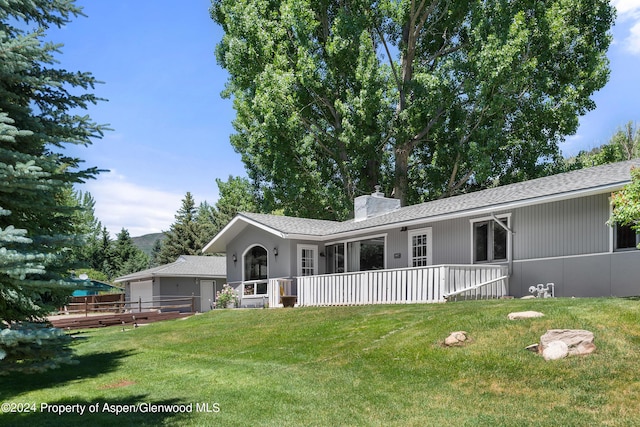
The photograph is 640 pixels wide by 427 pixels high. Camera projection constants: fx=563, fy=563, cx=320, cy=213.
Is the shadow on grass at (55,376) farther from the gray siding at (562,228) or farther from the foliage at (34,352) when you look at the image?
the gray siding at (562,228)

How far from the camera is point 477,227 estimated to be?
16703mm

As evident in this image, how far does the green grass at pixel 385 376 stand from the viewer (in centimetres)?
698

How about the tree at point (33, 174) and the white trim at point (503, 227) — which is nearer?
the tree at point (33, 174)

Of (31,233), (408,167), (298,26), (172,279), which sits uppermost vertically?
(298,26)

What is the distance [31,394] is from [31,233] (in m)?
3.83

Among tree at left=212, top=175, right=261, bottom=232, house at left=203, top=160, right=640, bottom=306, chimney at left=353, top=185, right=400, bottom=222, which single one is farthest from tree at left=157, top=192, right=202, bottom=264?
chimney at left=353, top=185, right=400, bottom=222

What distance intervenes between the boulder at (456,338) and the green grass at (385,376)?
17cm

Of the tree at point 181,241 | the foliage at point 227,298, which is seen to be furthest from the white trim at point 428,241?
the tree at point 181,241

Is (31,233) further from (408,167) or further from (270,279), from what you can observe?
(408,167)

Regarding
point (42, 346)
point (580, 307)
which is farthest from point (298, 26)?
point (42, 346)

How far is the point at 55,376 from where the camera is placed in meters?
11.2

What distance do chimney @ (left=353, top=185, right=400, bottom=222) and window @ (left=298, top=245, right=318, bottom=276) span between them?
7.49ft

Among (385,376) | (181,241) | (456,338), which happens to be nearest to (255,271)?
(456,338)

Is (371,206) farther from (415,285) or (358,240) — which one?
(415,285)
